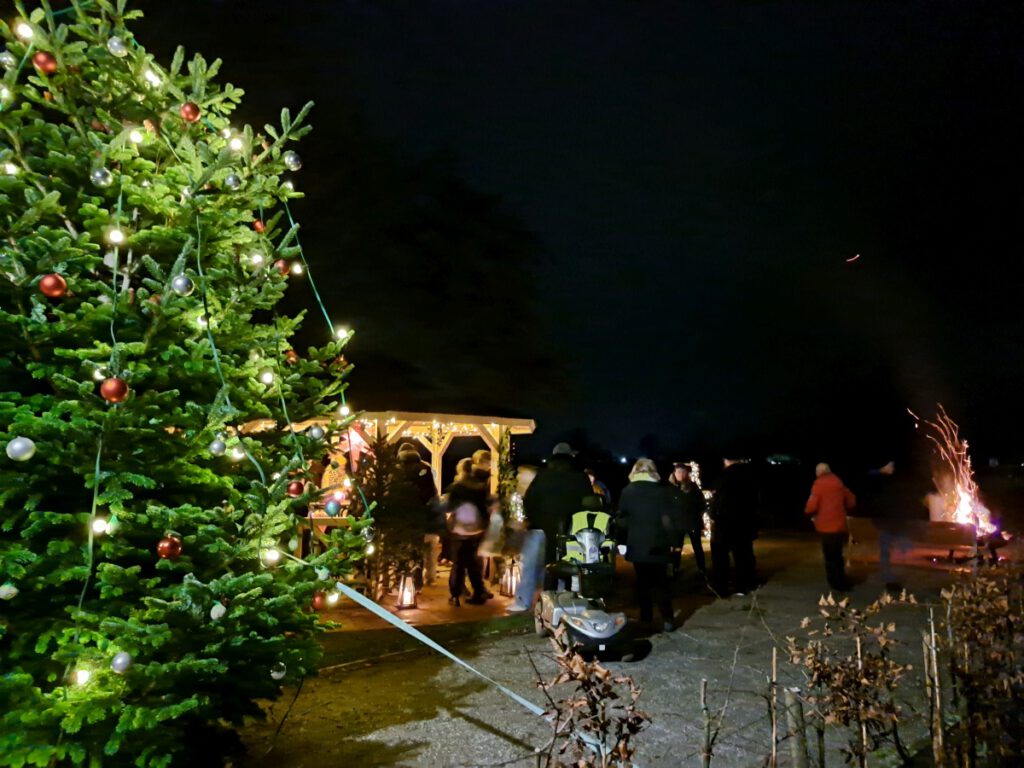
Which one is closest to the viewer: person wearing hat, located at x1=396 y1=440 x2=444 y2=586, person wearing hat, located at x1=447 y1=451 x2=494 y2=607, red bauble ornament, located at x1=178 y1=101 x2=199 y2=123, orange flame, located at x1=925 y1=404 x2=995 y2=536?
red bauble ornament, located at x1=178 y1=101 x2=199 y2=123

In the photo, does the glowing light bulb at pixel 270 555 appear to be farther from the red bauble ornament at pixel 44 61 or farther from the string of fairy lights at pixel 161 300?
the red bauble ornament at pixel 44 61

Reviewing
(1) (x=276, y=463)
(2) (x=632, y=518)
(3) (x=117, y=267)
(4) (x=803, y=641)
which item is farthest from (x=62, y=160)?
(4) (x=803, y=641)

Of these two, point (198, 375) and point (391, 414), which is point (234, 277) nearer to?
point (198, 375)

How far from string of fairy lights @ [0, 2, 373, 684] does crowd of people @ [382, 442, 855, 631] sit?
3.99m

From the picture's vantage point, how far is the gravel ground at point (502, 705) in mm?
4633

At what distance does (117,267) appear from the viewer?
12.0 feet

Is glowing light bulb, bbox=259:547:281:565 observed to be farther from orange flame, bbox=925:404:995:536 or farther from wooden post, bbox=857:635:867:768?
orange flame, bbox=925:404:995:536

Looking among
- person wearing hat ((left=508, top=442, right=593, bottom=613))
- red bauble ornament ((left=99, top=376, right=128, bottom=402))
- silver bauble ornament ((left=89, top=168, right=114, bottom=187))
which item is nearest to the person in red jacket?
person wearing hat ((left=508, top=442, right=593, bottom=613))

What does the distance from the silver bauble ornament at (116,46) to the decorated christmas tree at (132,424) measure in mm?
15

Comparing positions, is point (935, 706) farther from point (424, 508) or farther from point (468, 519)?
point (424, 508)

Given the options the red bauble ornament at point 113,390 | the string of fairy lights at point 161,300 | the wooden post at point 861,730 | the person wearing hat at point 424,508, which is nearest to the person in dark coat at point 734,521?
the person wearing hat at point 424,508

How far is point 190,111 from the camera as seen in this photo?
382 cm

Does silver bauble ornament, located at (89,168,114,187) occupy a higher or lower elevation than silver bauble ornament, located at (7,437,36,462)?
higher

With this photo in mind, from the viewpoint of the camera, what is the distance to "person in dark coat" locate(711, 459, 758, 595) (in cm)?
1062
